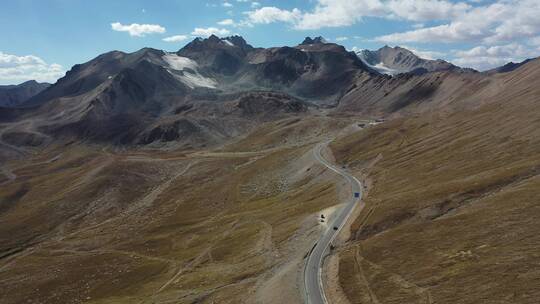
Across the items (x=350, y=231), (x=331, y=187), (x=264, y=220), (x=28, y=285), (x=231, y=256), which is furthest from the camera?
(x=331, y=187)

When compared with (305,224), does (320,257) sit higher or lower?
lower

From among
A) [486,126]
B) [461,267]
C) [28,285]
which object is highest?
[486,126]

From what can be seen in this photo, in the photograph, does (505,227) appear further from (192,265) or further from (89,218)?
(89,218)

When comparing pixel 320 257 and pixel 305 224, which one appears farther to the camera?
pixel 305 224

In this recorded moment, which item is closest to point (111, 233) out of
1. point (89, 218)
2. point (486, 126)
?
point (89, 218)

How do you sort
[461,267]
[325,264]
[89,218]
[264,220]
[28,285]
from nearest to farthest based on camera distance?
[461,267]
[325,264]
[28,285]
[264,220]
[89,218]

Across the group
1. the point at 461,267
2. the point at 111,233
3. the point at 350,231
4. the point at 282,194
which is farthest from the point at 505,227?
the point at 111,233

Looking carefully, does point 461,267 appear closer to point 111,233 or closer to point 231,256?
point 231,256

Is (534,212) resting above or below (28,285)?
above

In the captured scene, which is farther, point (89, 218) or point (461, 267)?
point (89, 218)
